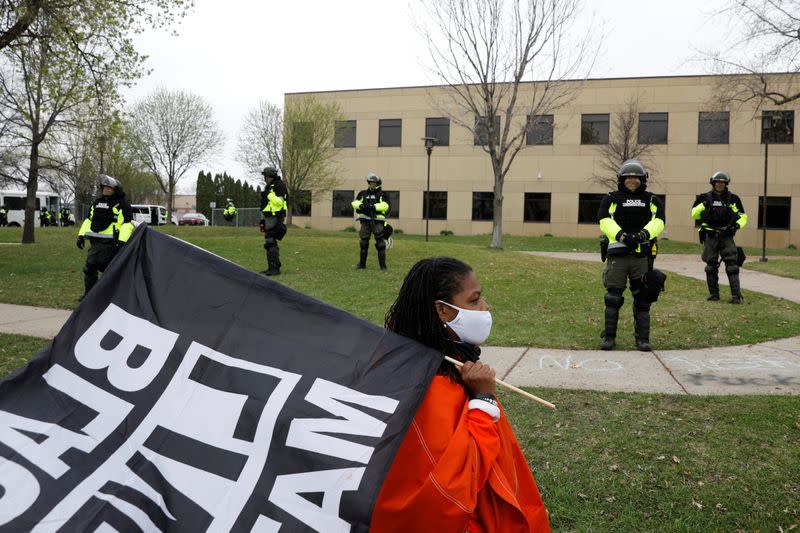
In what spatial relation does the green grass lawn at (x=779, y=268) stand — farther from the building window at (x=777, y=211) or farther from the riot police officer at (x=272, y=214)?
the building window at (x=777, y=211)

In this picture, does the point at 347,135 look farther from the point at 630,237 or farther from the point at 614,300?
the point at 630,237

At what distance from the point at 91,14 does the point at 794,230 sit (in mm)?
37736

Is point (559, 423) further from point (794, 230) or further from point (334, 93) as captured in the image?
point (334, 93)

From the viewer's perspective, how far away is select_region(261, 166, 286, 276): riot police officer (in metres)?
14.0

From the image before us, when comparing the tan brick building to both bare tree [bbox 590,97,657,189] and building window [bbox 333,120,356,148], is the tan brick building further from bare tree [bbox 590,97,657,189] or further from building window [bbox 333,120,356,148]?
bare tree [bbox 590,97,657,189]

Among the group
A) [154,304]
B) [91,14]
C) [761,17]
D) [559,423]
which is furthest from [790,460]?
[761,17]

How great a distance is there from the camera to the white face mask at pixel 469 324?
96.7 inches

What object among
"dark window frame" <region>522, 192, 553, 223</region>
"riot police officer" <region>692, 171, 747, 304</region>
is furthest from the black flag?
"dark window frame" <region>522, 192, 553, 223</region>

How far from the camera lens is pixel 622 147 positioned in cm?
3691

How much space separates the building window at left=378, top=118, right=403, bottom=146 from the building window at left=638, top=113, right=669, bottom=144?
15527 mm

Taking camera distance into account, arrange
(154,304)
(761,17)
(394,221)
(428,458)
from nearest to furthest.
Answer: (428,458) → (154,304) → (761,17) → (394,221)

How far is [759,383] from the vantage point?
20.7ft

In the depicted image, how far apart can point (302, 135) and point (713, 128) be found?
2523cm

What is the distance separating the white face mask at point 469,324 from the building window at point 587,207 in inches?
1576
